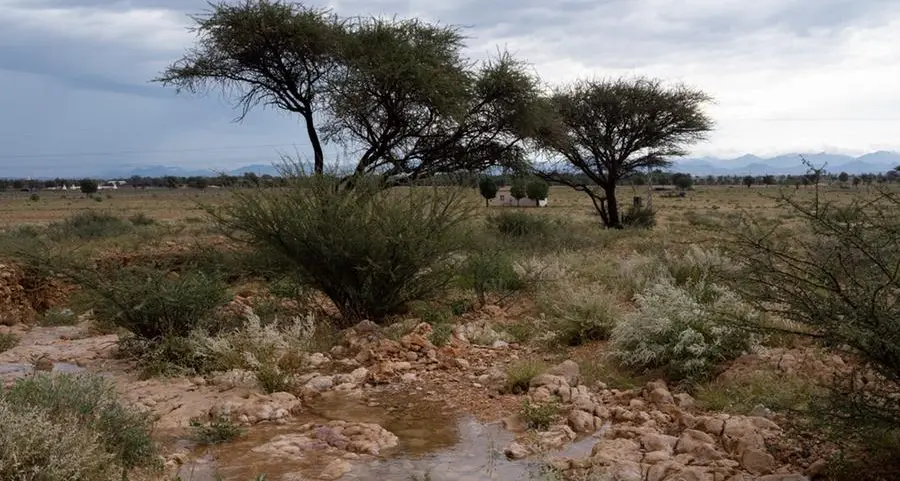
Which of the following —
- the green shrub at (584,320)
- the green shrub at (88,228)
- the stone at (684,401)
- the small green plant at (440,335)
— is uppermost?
the green shrub at (88,228)

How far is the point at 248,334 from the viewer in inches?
377

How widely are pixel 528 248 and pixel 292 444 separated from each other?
1370cm

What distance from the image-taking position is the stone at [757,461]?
5.46 metres

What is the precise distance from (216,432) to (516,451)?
267cm

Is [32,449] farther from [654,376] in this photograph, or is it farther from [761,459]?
[654,376]

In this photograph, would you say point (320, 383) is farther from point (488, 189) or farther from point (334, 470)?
point (488, 189)

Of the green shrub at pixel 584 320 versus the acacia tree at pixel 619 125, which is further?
the acacia tree at pixel 619 125

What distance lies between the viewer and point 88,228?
84.2 feet

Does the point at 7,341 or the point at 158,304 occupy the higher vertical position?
the point at 158,304

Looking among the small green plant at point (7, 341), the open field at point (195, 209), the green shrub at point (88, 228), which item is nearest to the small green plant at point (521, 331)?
the open field at point (195, 209)

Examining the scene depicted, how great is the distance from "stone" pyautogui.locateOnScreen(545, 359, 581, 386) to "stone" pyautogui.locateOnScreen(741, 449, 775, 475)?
2.61 meters

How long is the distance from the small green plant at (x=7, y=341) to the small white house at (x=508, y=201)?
42.4 metres

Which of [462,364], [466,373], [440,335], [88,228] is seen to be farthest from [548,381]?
[88,228]

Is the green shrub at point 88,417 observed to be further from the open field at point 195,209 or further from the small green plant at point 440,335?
the open field at point 195,209
